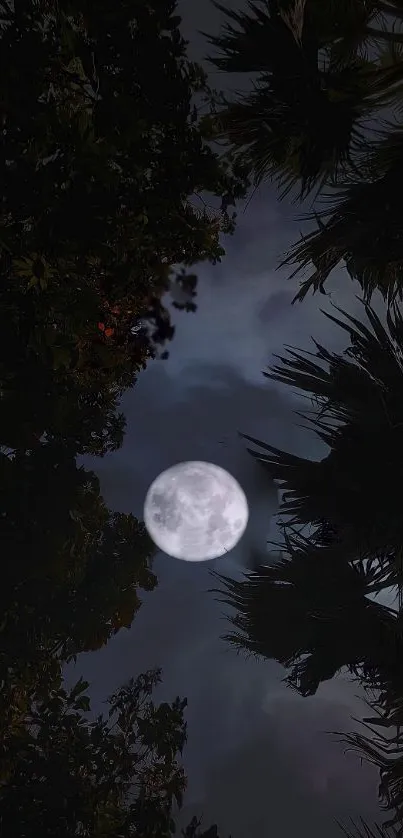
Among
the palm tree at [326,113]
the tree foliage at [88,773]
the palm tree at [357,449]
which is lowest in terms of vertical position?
the tree foliage at [88,773]

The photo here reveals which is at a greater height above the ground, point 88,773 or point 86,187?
point 86,187

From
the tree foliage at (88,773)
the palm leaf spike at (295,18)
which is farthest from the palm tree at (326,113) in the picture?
the tree foliage at (88,773)

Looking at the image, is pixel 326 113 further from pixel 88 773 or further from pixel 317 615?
pixel 88 773

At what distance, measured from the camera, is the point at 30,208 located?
3676 millimetres

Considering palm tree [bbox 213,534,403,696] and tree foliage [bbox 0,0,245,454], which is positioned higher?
tree foliage [bbox 0,0,245,454]

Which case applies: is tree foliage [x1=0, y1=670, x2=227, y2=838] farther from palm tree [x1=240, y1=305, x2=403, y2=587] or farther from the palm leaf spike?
the palm leaf spike

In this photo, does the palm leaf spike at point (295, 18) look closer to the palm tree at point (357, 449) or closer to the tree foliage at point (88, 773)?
the palm tree at point (357, 449)

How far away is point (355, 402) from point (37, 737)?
5945mm

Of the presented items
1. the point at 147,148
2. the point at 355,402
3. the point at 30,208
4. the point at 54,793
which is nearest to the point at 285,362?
the point at 355,402

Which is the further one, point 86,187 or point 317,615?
point 317,615

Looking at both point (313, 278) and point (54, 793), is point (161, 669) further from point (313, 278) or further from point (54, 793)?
point (313, 278)

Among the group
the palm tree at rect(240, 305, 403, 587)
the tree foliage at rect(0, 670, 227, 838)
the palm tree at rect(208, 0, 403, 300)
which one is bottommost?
the tree foliage at rect(0, 670, 227, 838)

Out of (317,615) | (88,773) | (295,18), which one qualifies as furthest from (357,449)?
(88,773)

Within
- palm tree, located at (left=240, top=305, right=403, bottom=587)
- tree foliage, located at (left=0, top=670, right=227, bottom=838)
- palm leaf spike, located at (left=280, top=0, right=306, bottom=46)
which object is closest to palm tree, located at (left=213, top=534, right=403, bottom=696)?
palm tree, located at (left=240, top=305, right=403, bottom=587)
